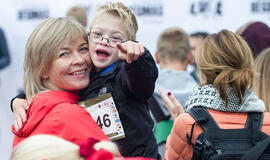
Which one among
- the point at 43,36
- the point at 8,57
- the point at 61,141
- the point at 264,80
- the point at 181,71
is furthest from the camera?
the point at 8,57

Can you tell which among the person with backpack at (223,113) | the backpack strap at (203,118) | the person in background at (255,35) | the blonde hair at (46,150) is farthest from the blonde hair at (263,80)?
the blonde hair at (46,150)

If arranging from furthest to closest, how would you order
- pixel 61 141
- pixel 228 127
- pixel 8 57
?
pixel 8 57 < pixel 228 127 < pixel 61 141

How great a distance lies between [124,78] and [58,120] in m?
0.45

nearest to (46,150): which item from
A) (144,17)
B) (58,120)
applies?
(58,120)

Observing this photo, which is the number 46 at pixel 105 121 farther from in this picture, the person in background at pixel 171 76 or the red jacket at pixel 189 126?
the person in background at pixel 171 76

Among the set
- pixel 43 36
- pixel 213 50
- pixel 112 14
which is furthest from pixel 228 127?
pixel 43 36

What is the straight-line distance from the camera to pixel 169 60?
12.4 feet

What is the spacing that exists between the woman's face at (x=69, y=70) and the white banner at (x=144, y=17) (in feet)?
9.63

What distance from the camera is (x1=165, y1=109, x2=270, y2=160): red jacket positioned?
2121 millimetres

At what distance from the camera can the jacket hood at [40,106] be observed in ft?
6.33

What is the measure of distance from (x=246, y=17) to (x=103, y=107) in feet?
10.4

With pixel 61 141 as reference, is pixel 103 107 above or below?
below

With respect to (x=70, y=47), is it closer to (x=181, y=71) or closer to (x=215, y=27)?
(x=181, y=71)

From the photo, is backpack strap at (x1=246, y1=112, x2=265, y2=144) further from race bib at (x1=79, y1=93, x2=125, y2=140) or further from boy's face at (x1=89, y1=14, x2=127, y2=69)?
boy's face at (x1=89, y1=14, x2=127, y2=69)
